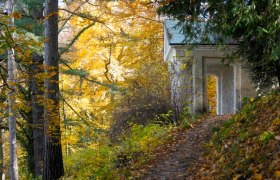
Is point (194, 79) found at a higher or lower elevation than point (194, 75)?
lower

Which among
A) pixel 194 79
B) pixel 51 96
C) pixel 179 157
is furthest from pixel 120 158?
pixel 194 79

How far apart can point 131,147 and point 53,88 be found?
2.96 metres

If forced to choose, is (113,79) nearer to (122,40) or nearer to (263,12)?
(122,40)

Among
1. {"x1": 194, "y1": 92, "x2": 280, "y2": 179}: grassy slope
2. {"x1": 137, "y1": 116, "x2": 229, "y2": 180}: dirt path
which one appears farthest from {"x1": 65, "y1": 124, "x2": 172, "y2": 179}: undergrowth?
{"x1": 194, "y1": 92, "x2": 280, "y2": 179}: grassy slope

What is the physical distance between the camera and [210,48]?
1533 centimetres

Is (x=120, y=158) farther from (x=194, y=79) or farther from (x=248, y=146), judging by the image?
(x=194, y=79)

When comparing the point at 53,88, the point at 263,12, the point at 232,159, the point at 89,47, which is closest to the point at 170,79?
the point at 53,88

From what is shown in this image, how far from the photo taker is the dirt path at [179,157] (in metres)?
7.78

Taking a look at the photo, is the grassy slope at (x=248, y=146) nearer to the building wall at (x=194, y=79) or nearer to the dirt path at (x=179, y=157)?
the dirt path at (x=179, y=157)

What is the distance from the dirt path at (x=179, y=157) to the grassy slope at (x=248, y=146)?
0.38 m

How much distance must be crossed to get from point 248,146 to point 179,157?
251 cm

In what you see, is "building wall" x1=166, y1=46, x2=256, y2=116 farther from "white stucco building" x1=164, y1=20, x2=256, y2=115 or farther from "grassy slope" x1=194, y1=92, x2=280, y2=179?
"grassy slope" x1=194, y1=92, x2=280, y2=179

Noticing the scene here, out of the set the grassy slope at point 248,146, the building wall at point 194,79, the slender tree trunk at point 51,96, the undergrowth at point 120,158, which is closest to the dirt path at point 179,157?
the grassy slope at point 248,146

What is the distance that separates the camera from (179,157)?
8688 millimetres
